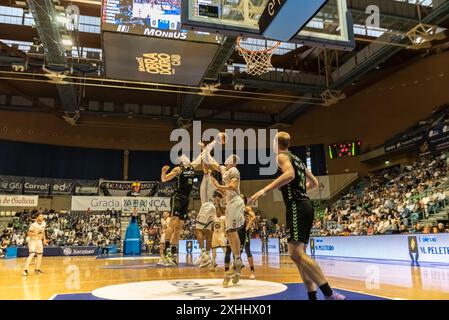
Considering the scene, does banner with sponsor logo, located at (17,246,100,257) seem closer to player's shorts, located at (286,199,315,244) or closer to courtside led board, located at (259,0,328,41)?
courtside led board, located at (259,0,328,41)

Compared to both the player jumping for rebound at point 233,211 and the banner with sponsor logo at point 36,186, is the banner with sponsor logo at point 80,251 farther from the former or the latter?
the player jumping for rebound at point 233,211

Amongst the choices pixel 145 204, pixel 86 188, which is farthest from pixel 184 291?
pixel 86 188

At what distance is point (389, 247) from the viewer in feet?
37.8

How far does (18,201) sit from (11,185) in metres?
1.61

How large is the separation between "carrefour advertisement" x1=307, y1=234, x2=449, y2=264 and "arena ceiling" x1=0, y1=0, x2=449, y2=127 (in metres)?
6.98

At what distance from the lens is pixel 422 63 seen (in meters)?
21.0

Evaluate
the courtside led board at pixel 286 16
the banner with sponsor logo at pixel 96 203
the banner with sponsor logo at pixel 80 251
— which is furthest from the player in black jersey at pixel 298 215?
the banner with sponsor logo at pixel 96 203

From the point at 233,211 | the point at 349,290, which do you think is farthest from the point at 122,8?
the point at 349,290

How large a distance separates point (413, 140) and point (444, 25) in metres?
5.82

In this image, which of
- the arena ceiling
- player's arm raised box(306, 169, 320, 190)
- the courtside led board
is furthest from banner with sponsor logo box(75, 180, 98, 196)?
player's arm raised box(306, 169, 320, 190)

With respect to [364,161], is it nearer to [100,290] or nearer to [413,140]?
[413,140]

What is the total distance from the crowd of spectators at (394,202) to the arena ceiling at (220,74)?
214 inches

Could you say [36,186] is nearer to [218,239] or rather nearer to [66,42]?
[66,42]

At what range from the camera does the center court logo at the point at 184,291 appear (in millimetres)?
4211
